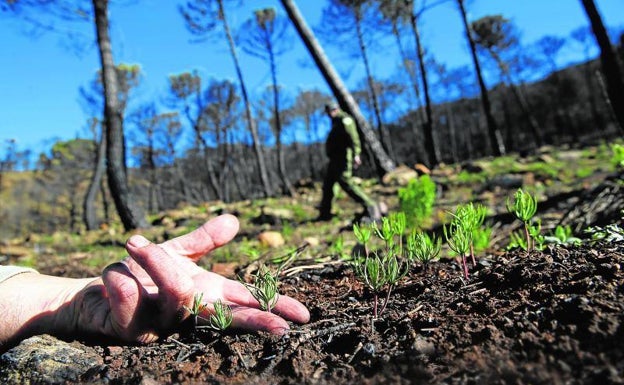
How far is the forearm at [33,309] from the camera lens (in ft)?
4.63

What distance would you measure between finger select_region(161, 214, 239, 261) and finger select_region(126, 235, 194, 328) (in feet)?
0.93

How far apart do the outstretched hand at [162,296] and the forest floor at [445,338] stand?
61mm

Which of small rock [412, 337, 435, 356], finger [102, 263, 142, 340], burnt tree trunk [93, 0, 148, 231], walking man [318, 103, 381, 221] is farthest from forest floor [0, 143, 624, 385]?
burnt tree trunk [93, 0, 148, 231]

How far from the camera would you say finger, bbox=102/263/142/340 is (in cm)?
114

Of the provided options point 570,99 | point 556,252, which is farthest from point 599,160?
point 570,99

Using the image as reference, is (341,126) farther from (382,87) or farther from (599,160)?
(382,87)

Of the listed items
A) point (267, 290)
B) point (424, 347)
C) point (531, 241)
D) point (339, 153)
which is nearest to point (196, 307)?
point (267, 290)

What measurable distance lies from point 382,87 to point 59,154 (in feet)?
125

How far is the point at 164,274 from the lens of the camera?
1.10m

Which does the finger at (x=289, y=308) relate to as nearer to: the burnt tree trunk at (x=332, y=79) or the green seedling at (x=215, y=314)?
the green seedling at (x=215, y=314)

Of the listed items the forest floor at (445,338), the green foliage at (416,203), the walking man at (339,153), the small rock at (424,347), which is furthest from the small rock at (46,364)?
the walking man at (339,153)

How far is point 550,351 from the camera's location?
71cm

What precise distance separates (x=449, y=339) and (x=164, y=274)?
31.7 inches

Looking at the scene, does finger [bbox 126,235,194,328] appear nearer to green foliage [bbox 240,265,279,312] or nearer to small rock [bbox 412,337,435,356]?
green foliage [bbox 240,265,279,312]
